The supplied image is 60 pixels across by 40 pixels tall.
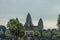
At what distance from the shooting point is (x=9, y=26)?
136750mm

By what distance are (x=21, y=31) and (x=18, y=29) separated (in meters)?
1.97

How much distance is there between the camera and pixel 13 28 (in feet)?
450

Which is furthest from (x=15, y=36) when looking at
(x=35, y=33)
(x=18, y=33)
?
(x=35, y=33)

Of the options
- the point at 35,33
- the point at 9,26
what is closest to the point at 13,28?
the point at 9,26

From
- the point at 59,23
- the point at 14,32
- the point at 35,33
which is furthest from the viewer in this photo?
the point at 35,33

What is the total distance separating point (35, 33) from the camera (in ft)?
608

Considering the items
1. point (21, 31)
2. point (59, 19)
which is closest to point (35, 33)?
point (21, 31)

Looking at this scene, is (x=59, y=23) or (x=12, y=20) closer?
(x=59, y=23)

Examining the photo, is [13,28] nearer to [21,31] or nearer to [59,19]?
[21,31]

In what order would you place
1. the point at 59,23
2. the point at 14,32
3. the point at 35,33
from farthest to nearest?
the point at 35,33, the point at 14,32, the point at 59,23

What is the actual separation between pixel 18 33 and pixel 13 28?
432 centimetres

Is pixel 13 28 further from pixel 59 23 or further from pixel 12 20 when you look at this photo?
pixel 59 23

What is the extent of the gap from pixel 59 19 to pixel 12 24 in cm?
5260

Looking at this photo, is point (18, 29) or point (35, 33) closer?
point (18, 29)
